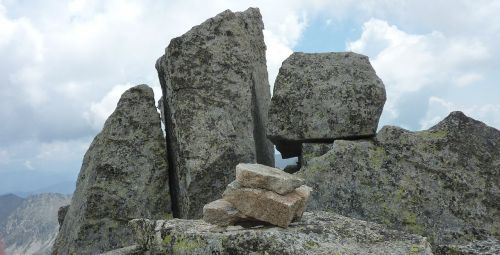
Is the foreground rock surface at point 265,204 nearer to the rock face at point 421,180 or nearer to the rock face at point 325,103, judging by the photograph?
the rock face at point 421,180

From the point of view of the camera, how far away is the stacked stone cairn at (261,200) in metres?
9.93

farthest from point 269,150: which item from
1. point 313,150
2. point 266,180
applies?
point 266,180

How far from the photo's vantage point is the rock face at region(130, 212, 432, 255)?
934 centimetres

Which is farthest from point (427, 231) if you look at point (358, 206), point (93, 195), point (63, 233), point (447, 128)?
point (63, 233)

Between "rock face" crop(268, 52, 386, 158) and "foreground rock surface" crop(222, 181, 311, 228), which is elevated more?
"rock face" crop(268, 52, 386, 158)

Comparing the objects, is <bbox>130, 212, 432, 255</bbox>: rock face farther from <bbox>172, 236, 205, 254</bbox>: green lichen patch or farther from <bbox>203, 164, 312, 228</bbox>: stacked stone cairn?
<bbox>203, 164, 312, 228</bbox>: stacked stone cairn

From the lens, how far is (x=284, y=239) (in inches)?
369

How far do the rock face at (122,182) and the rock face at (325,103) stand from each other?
15.7ft

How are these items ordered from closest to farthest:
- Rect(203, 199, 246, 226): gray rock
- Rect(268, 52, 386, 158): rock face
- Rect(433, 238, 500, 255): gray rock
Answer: Rect(203, 199, 246, 226): gray rock → Rect(433, 238, 500, 255): gray rock → Rect(268, 52, 386, 158): rock face

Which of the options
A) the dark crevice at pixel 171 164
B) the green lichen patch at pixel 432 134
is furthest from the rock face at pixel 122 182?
the green lichen patch at pixel 432 134

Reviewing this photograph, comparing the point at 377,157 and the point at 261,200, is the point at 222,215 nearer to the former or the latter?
the point at 261,200

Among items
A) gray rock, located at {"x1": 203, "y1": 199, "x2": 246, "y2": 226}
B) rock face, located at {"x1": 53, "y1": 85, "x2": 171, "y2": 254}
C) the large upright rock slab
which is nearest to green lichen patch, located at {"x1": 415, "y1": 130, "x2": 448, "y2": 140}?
the large upright rock slab

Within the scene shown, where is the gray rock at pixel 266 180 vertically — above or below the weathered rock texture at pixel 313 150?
below

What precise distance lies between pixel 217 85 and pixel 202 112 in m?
1.22
